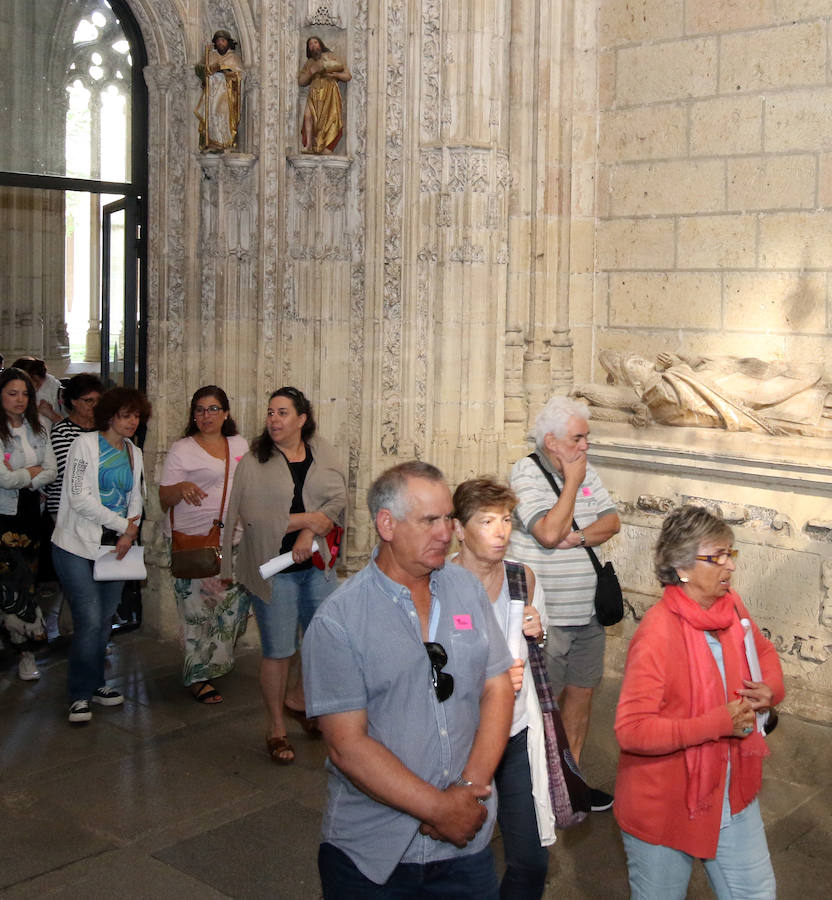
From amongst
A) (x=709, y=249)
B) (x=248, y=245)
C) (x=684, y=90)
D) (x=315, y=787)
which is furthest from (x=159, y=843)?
(x=684, y=90)

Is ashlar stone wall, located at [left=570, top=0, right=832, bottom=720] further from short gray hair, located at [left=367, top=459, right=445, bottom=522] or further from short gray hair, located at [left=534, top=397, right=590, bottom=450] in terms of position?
short gray hair, located at [left=367, top=459, right=445, bottom=522]

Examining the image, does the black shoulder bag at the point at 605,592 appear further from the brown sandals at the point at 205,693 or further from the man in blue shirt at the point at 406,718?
the brown sandals at the point at 205,693

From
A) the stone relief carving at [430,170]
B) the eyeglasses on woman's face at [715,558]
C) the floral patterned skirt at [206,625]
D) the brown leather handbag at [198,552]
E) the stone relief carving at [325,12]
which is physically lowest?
the floral patterned skirt at [206,625]

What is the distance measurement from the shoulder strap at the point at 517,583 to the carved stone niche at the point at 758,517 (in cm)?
261

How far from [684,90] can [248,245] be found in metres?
2.55

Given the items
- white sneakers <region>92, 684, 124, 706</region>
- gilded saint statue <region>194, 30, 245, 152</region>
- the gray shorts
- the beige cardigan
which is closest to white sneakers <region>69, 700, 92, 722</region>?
white sneakers <region>92, 684, 124, 706</region>

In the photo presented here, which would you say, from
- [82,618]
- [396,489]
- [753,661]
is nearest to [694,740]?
[753,661]

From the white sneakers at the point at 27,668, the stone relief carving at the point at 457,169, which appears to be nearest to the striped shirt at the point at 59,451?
the white sneakers at the point at 27,668

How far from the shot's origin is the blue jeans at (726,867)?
121 inches

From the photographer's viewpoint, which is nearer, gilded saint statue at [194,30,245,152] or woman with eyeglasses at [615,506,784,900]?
woman with eyeglasses at [615,506,784,900]

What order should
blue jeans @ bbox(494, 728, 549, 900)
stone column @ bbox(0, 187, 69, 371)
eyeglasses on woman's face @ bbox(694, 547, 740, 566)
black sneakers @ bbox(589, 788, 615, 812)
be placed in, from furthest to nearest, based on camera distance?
1. stone column @ bbox(0, 187, 69, 371)
2. black sneakers @ bbox(589, 788, 615, 812)
3. blue jeans @ bbox(494, 728, 549, 900)
4. eyeglasses on woman's face @ bbox(694, 547, 740, 566)

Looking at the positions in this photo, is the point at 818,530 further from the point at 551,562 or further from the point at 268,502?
the point at 268,502

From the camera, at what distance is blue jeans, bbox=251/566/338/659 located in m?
5.27

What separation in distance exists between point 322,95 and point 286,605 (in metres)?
3.03
